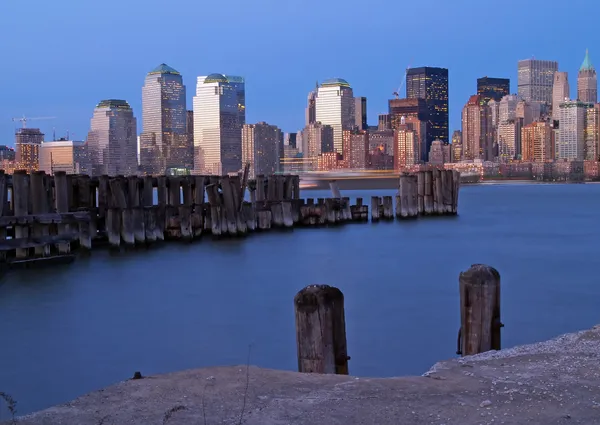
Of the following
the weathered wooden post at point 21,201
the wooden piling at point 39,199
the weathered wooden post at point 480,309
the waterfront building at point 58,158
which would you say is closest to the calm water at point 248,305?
the weathered wooden post at point 21,201

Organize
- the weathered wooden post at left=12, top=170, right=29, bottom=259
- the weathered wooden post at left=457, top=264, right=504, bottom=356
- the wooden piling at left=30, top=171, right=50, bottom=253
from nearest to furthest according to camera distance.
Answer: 1. the weathered wooden post at left=457, top=264, right=504, bottom=356
2. the weathered wooden post at left=12, top=170, right=29, bottom=259
3. the wooden piling at left=30, top=171, right=50, bottom=253

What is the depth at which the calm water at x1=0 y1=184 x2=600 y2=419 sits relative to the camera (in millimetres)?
12289

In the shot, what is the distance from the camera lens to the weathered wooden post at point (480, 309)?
941 cm

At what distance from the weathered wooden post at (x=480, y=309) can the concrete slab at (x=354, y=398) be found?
904 mm

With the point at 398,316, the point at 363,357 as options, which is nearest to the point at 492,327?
the point at 363,357

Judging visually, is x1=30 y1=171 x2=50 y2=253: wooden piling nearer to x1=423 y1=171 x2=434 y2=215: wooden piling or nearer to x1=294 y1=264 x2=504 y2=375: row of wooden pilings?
x1=294 y1=264 x2=504 y2=375: row of wooden pilings

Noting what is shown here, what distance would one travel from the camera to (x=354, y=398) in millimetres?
7246

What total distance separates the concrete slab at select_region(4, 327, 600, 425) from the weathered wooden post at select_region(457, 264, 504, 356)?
90 centimetres

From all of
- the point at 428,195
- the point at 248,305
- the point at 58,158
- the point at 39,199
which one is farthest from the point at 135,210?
the point at 58,158

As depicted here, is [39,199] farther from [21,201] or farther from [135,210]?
[135,210]

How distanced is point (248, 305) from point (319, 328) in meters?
9.63

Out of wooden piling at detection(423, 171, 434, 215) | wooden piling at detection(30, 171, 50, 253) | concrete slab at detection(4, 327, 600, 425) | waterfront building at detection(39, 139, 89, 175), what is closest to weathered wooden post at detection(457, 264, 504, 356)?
concrete slab at detection(4, 327, 600, 425)

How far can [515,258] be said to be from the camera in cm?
2870

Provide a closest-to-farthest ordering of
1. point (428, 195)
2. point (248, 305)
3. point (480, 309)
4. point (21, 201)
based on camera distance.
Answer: point (480, 309), point (248, 305), point (21, 201), point (428, 195)
